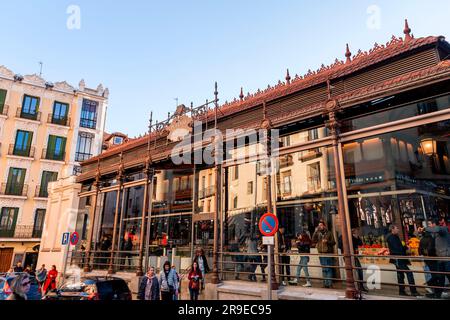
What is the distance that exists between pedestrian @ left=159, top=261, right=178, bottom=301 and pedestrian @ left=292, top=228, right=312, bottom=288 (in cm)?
360

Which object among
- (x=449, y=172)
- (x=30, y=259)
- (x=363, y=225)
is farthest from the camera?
(x=30, y=259)

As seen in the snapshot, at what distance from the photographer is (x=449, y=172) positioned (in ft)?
29.4

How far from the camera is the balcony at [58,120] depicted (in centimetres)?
3062

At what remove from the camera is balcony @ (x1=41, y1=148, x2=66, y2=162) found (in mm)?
29750

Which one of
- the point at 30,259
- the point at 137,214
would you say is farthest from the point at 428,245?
the point at 30,259

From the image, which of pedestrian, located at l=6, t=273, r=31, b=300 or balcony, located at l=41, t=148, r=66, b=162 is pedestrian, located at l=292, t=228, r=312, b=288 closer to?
pedestrian, located at l=6, t=273, r=31, b=300

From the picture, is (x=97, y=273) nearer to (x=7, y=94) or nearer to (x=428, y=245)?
(x=428, y=245)

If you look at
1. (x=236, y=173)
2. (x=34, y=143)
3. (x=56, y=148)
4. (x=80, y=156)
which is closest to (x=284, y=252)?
(x=236, y=173)

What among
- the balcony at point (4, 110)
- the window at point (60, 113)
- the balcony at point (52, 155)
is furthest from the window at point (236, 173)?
the balcony at point (4, 110)

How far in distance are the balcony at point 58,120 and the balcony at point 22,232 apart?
10392 mm

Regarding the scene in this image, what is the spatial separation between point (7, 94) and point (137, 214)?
2301 centimetres

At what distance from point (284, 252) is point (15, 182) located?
91.9 ft

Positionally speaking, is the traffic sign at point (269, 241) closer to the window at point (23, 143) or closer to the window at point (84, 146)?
the window at point (84, 146)
